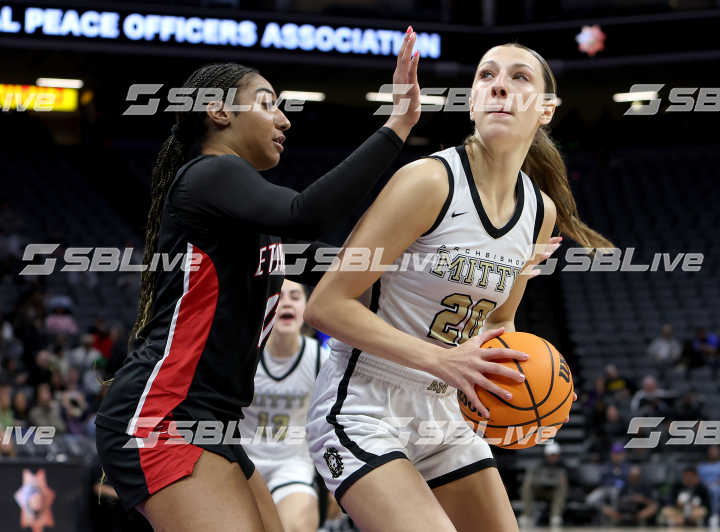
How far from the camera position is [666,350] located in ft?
45.0

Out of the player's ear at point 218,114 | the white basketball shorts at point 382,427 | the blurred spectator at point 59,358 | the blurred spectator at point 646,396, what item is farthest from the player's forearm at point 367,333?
the blurred spectator at point 646,396

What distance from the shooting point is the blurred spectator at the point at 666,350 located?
1354 cm

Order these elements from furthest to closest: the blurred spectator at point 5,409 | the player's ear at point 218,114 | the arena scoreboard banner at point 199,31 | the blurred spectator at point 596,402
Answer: the arena scoreboard banner at point 199,31, the blurred spectator at point 596,402, the blurred spectator at point 5,409, the player's ear at point 218,114

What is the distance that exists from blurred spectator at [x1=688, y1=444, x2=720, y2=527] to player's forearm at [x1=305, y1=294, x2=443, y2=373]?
9.18 meters

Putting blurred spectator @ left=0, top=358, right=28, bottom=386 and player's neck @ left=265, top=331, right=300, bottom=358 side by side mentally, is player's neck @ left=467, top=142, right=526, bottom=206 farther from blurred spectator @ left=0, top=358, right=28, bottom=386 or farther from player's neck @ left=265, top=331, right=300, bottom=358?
blurred spectator @ left=0, top=358, right=28, bottom=386

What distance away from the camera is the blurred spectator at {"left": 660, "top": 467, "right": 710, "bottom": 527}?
420 inches

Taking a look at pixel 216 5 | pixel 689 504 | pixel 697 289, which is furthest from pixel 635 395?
pixel 216 5

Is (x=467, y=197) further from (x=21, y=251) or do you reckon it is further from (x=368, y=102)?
(x=368, y=102)

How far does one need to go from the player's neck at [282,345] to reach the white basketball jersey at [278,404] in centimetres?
6

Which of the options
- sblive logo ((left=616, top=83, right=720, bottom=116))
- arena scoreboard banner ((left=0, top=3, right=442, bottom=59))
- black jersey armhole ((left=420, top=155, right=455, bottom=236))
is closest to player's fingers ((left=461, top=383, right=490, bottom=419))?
black jersey armhole ((left=420, top=155, right=455, bottom=236))

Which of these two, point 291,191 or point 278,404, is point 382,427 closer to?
point 291,191

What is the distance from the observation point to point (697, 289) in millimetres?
15281

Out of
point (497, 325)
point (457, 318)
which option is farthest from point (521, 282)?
point (457, 318)

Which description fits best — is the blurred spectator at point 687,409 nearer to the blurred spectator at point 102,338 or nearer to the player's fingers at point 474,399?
the blurred spectator at point 102,338
